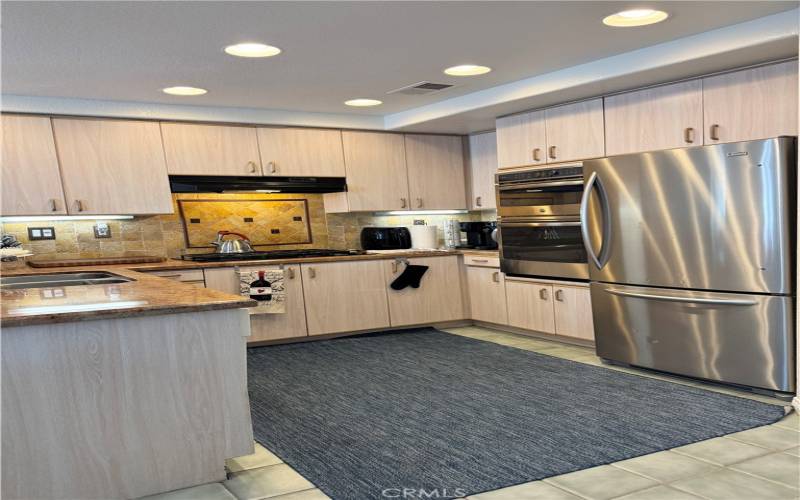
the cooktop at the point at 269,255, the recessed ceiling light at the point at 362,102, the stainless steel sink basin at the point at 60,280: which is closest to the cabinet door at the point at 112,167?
the cooktop at the point at 269,255

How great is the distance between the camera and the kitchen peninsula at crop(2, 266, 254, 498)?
2.16 m

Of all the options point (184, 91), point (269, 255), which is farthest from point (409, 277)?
point (184, 91)

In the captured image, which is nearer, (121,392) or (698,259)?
(121,392)

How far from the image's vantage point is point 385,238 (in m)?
5.91

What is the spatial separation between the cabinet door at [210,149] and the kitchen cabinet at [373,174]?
2.81 ft

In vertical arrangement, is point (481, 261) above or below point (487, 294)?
above

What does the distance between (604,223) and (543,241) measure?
78 centimetres

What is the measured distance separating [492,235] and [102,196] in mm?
3308

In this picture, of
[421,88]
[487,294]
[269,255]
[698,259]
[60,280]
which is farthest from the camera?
[487,294]

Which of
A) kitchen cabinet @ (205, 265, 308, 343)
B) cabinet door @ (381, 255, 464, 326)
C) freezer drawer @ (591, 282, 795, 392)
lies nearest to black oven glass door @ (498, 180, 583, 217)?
freezer drawer @ (591, 282, 795, 392)

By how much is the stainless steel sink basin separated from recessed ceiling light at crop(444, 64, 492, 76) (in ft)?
7.73

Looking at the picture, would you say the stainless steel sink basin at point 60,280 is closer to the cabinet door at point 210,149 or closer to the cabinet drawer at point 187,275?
the cabinet drawer at point 187,275

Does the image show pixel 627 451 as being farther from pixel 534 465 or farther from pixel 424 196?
pixel 424 196

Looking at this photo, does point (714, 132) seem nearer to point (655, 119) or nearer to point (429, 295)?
point (655, 119)
